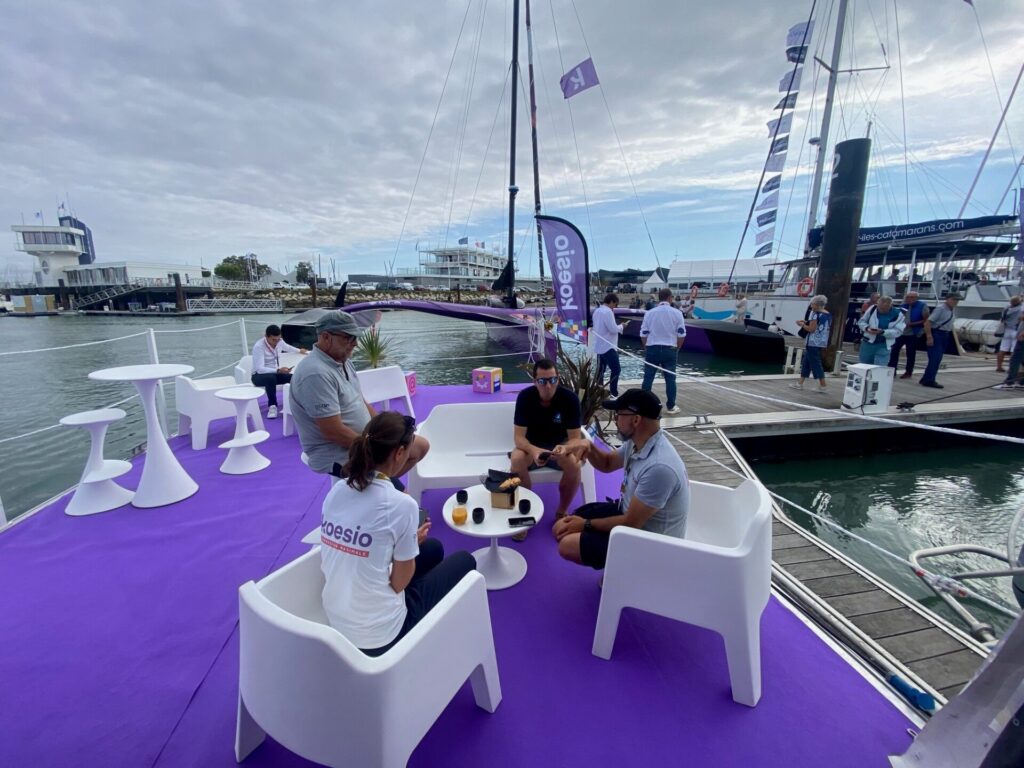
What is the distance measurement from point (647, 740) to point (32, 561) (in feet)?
10.6

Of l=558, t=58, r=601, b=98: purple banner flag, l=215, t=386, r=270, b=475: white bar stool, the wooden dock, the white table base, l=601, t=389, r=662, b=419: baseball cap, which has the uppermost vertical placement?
l=558, t=58, r=601, b=98: purple banner flag

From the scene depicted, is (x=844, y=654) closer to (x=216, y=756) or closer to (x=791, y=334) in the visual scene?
(x=216, y=756)

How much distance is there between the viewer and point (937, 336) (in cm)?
687

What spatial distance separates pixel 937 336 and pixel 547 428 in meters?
7.79

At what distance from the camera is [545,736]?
1.46 m

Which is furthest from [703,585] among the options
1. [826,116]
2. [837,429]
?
[826,116]

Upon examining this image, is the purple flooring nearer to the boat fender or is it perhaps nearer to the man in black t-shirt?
the man in black t-shirt

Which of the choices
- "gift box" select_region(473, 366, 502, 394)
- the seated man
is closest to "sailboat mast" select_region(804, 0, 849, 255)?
"gift box" select_region(473, 366, 502, 394)

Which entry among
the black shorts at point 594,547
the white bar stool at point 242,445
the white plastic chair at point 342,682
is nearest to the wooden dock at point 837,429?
the black shorts at point 594,547

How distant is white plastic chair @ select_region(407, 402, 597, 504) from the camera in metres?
2.90

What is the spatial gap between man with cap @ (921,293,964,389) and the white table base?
8.10 metres

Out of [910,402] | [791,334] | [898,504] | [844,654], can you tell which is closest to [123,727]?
[844,654]

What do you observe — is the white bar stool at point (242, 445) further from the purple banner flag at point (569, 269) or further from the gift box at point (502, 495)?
the purple banner flag at point (569, 269)

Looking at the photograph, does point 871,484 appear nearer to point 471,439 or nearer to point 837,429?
point 837,429
